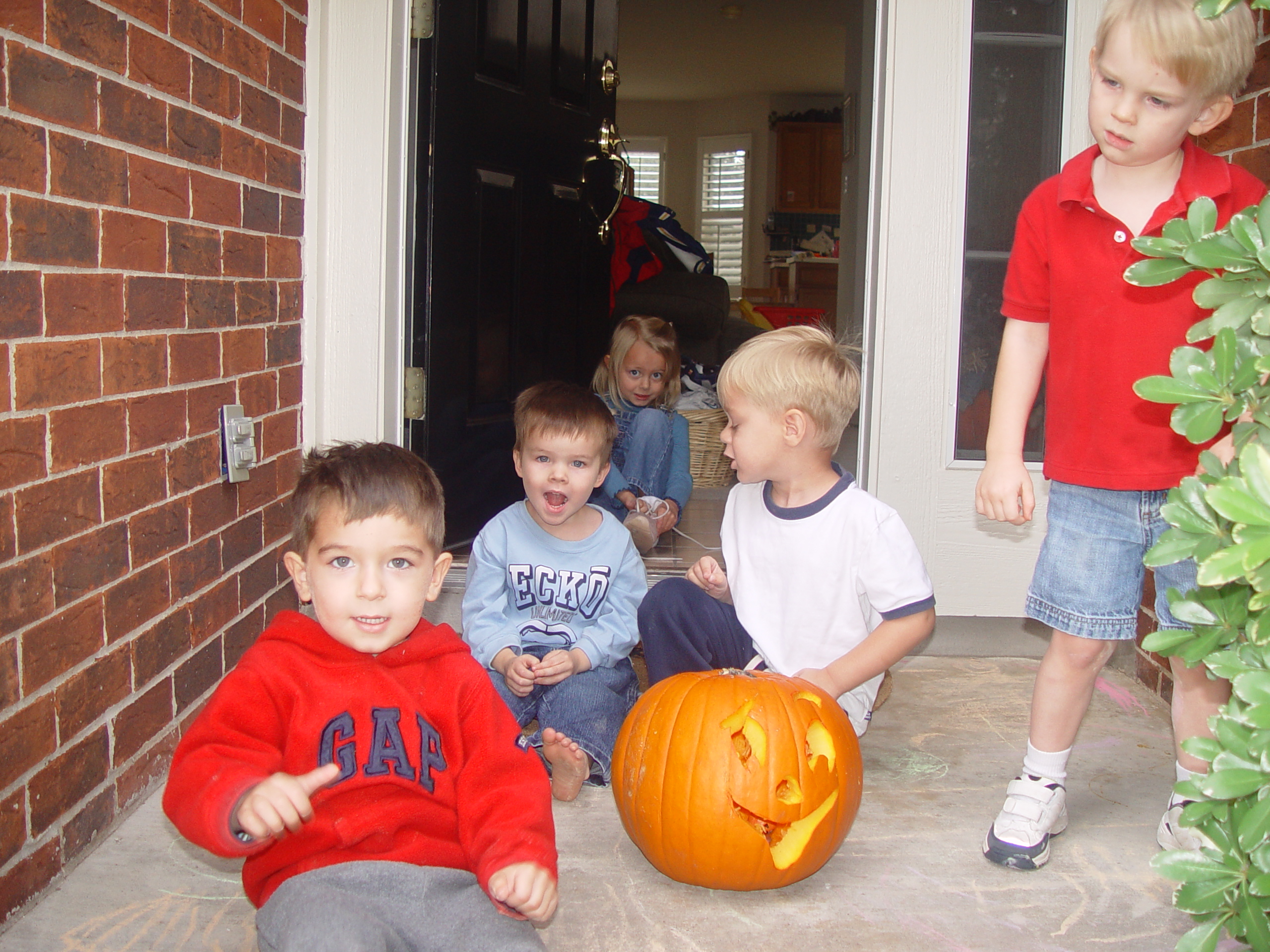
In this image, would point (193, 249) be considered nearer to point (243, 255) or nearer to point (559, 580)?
point (243, 255)

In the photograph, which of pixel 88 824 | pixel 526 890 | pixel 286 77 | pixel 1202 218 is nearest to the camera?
pixel 1202 218

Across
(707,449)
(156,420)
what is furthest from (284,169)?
(707,449)

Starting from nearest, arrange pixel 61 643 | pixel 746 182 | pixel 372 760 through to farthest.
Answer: pixel 372 760
pixel 61 643
pixel 746 182

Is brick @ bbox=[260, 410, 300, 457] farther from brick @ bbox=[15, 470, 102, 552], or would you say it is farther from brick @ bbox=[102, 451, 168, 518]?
brick @ bbox=[15, 470, 102, 552]

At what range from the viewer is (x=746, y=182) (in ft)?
35.1

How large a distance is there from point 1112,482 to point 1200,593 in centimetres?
59

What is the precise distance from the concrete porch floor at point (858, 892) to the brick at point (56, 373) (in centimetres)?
68

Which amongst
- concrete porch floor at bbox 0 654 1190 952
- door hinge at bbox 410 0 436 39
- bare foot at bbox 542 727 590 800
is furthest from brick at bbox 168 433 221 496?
door hinge at bbox 410 0 436 39

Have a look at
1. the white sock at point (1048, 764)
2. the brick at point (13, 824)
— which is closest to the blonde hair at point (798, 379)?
the white sock at point (1048, 764)

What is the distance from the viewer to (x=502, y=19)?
2959mm

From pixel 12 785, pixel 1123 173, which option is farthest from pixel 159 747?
pixel 1123 173

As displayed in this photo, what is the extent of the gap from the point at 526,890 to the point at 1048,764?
966mm

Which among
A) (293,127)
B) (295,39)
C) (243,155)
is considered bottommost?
(243,155)

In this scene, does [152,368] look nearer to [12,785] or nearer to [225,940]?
[12,785]
